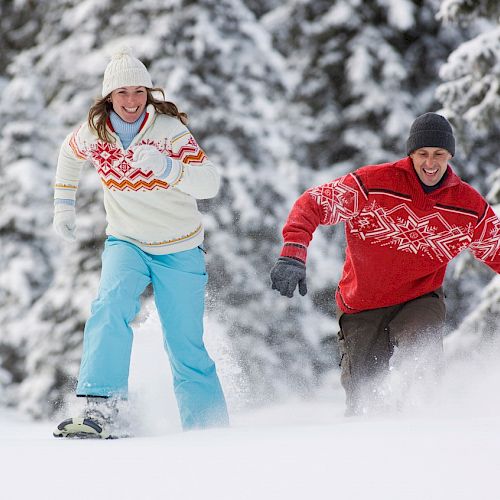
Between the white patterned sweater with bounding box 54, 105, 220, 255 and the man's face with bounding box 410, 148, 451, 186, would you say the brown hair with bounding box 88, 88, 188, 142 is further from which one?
the man's face with bounding box 410, 148, 451, 186

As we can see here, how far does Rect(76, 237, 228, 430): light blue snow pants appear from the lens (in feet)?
15.1

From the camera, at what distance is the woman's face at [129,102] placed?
481cm

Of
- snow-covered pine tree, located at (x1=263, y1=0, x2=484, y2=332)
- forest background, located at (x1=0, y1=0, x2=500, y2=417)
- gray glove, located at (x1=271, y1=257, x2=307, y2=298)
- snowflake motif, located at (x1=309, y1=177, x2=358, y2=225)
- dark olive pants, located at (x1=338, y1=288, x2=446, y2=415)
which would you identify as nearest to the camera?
gray glove, located at (x1=271, y1=257, x2=307, y2=298)

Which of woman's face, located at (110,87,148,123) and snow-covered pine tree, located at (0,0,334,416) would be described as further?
snow-covered pine tree, located at (0,0,334,416)

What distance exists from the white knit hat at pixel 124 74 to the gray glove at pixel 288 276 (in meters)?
1.20

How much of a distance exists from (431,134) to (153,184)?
1501mm

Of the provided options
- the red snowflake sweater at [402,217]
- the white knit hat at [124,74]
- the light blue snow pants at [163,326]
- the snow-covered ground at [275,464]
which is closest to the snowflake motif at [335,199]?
the red snowflake sweater at [402,217]

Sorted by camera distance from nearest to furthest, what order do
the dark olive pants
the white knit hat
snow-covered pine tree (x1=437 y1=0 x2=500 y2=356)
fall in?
the white knit hat
the dark olive pants
snow-covered pine tree (x1=437 y1=0 x2=500 y2=356)

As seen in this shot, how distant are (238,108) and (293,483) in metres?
10.3

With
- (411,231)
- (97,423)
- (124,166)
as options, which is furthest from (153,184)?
(411,231)

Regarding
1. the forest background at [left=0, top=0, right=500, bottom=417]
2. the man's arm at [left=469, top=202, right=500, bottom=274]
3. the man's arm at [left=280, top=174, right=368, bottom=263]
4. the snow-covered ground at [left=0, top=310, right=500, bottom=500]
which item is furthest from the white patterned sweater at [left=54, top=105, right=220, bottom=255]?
the forest background at [left=0, top=0, right=500, bottom=417]

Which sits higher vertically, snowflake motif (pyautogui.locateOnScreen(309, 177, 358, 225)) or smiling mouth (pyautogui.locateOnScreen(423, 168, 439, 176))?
smiling mouth (pyautogui.locateOnScreen(423, 168, 439, 176))

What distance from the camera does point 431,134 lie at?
4988 millimetres

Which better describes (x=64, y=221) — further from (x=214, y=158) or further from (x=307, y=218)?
(x=214, y=158)
